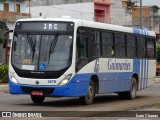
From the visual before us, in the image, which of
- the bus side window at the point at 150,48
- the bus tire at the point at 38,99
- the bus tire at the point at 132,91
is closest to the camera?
the bus tire at the point at 38,99

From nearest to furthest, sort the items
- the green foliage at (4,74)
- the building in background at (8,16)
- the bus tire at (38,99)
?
1. the bus tire at (38,99)
2. the green foliage at (4,74)
3. the building in background at (8,16)

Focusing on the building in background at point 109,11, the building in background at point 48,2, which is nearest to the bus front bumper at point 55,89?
the building in background at point 109,11

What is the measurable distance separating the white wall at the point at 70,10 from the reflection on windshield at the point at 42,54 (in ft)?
145

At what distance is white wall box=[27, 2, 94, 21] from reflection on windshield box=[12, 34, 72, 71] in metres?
44.2

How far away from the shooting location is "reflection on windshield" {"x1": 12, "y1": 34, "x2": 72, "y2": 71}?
1866cm

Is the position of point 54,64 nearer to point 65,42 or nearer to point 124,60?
point 65,42

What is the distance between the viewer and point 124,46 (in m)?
23.1

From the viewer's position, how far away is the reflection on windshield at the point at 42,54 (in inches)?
734

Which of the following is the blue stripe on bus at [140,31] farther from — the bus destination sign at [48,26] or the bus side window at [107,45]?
the bus destination sign at [48,26]

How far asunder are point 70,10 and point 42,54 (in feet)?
158

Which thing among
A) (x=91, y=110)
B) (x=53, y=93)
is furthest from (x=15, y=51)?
(x=91, y=110)

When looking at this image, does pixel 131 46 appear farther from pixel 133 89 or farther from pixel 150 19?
pixel 150 19

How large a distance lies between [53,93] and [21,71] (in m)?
1.36

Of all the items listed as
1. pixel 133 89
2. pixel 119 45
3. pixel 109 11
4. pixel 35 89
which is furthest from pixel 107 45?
pixel 109 11
